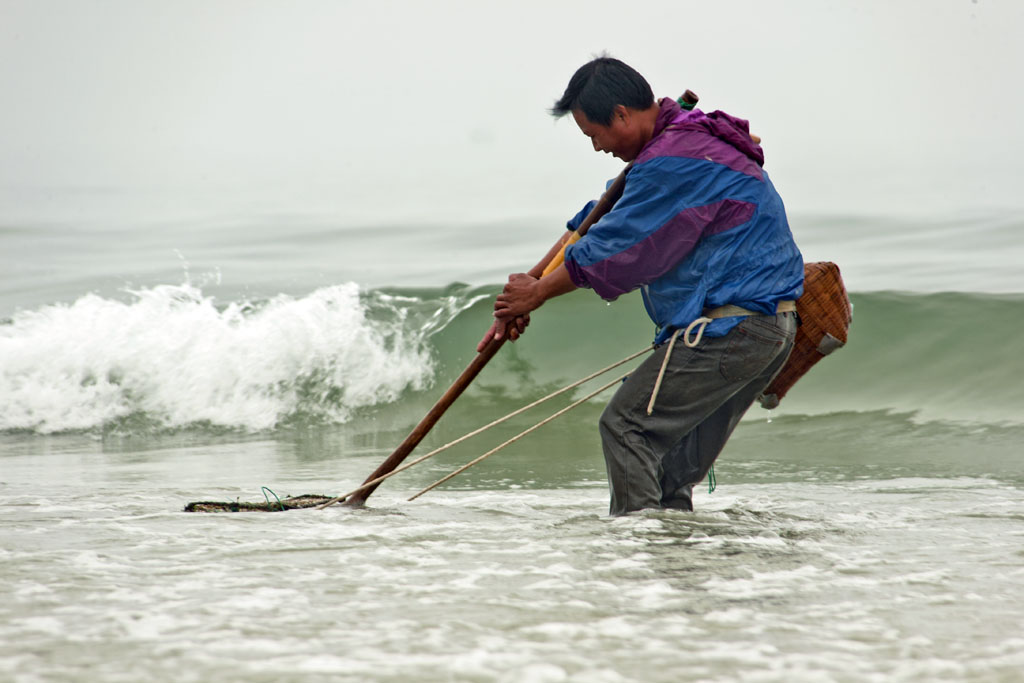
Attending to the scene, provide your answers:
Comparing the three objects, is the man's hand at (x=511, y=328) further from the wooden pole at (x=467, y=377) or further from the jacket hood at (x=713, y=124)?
the jacket hood at (x=713, y=124)

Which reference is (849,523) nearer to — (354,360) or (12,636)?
(12,636)

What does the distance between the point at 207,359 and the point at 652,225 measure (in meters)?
6.60

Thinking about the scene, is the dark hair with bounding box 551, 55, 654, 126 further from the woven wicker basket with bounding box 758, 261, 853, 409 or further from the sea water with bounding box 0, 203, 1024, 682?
the sea water with bounding box 0, 203, 1024, 682

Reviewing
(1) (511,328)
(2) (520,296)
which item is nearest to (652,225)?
(2) (520,296)

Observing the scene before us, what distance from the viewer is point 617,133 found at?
3594 millimetres

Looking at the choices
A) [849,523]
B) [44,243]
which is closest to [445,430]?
[849,523]

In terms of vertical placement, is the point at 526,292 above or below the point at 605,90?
below

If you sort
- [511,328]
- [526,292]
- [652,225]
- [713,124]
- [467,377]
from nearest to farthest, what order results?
[652,225]
[713,124]
[526,292]
[511,328]
[467,377]

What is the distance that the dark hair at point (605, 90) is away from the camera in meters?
3.54

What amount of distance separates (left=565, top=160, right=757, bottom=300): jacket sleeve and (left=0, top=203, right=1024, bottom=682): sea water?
34.3 inches

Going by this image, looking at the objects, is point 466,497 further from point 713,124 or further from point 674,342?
point 713,124

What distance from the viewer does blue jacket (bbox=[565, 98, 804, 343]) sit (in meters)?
3.46

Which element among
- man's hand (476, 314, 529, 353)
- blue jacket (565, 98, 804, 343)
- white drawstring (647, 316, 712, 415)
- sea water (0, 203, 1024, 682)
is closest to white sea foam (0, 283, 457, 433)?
sea water (0, 203, 1024, 682)

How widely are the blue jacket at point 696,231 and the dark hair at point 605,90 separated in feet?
0.51
